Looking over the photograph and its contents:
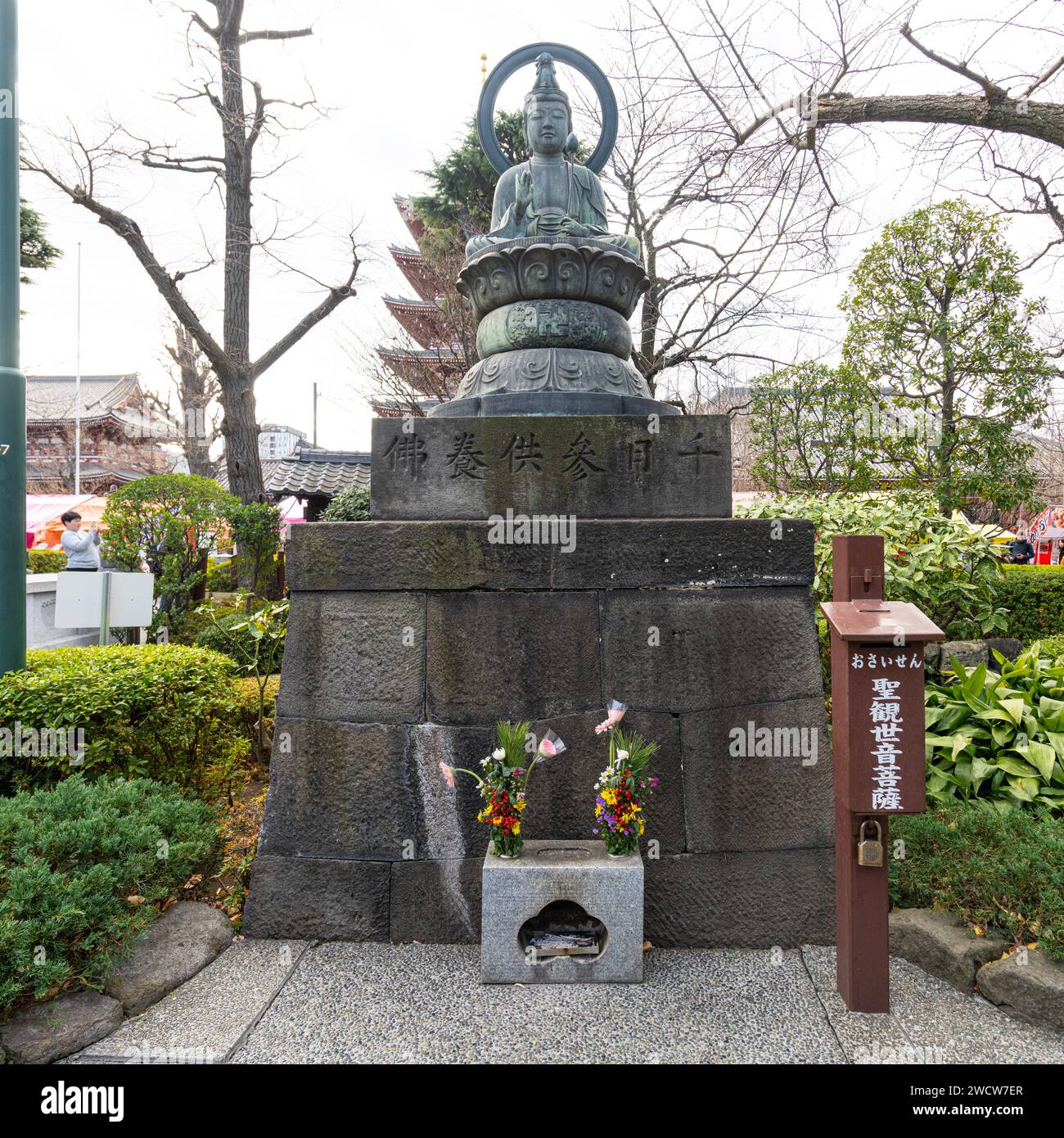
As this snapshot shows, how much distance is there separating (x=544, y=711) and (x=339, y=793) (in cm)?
99

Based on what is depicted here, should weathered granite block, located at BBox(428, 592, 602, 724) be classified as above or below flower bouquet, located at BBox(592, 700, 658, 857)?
above

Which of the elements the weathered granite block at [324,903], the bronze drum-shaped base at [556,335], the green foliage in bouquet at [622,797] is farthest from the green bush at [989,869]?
the bronze drum-shaped base at [556,335]

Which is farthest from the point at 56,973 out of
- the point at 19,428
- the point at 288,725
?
the point at 19,428

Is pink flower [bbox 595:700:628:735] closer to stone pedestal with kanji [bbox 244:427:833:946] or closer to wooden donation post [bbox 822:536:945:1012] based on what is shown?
stone pedestal with kanji [bbox 244:427:833:946]

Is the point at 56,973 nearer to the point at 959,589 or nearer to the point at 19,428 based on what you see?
the point at 19,428

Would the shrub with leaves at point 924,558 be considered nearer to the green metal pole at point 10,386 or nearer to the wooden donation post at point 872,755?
the wooden donation post at point 872,755

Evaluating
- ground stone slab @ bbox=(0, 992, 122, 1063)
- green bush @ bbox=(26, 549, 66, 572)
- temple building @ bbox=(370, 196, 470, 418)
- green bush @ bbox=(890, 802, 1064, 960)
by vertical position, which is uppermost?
temple building @ bbox=(370, 196, 470, 418)

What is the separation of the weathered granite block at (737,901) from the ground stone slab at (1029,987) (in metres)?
0.63

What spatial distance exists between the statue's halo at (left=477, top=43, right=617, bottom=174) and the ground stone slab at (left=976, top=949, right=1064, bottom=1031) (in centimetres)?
470

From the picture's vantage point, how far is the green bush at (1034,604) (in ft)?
27.7

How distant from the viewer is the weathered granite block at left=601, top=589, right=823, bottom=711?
3.21 meters

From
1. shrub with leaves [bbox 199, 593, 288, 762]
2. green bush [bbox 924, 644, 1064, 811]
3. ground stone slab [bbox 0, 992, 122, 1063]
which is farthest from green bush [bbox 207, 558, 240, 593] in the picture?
green bush [bbox 924, 644, 1064, 811]

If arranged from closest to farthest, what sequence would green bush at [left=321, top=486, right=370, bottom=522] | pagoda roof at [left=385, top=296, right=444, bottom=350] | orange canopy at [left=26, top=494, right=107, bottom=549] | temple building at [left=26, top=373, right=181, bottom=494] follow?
1. green bush at [left=321, top=486, right=370, bottom=522]
2. pagoda roof at [left=385, top=296, right=444, bottom=350]
3. orange canopy at [left=26, top=494, right=107, bottom=549]
4. temple building at [left=26, top=373, right=181, bottom=494]

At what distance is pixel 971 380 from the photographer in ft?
33.9
